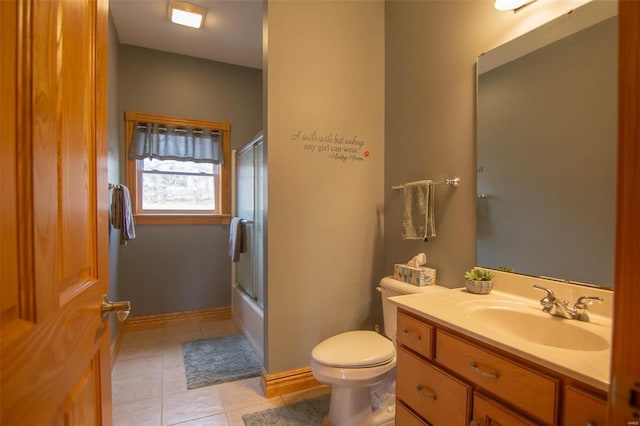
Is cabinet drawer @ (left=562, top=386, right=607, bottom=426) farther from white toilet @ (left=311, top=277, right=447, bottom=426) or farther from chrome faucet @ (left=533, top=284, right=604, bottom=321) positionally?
white toilet @ (left=311, top=277, right=447, bottom=426)

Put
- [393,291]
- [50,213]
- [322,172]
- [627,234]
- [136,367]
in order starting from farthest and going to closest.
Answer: [136,367] → [322,172] → [393,291] → [50,213] → [627,234]

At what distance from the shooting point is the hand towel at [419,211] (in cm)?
179

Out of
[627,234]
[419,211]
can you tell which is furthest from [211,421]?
[627,234]

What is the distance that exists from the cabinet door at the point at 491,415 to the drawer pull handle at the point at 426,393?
17 cm

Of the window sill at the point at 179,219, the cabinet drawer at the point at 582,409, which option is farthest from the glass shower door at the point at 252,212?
the cabinet drawer at the point at 582,409

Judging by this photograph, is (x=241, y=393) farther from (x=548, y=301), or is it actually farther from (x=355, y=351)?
(x=548, y=301)

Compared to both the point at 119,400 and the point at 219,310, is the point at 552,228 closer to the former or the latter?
the point at 119,400

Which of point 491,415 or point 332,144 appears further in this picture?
point 332,144

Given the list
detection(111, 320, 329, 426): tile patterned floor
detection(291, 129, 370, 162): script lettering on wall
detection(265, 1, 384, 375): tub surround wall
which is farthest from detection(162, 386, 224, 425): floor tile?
detection(291, 129, 370, 162): script lettering on wall

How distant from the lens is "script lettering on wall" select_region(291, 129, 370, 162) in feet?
6.81

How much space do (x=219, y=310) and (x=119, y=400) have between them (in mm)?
1503

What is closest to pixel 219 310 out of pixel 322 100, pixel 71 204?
pixel 322 100

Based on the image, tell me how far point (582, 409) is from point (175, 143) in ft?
11.4

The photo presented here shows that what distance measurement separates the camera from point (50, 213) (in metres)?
0.50
